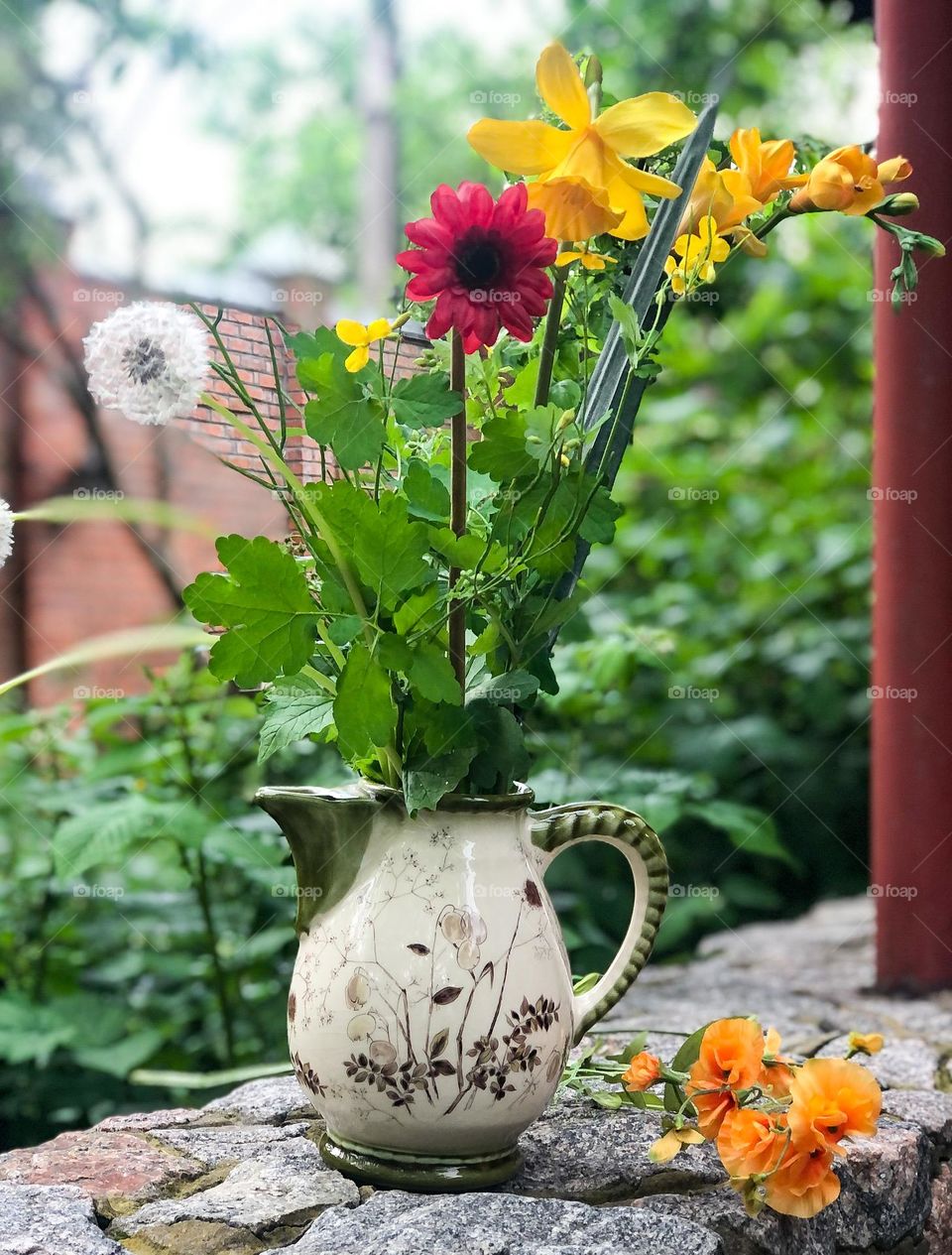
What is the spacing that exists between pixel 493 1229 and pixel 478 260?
1.96ft

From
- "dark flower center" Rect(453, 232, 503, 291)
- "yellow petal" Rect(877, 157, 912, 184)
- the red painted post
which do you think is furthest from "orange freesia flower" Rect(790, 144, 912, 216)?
the red painted post

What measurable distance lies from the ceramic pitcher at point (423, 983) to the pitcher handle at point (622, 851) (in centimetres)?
3

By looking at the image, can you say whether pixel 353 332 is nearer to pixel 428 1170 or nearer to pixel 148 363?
pixel 148 363

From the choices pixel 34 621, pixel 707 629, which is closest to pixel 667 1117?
pixel 707 629

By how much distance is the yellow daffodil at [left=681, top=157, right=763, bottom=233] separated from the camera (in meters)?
0.79

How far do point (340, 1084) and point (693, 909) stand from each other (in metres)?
1.19

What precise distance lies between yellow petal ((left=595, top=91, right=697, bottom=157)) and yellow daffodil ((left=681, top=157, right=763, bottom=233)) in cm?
7

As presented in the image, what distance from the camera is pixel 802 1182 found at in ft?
2.46

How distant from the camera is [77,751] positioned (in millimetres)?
1853

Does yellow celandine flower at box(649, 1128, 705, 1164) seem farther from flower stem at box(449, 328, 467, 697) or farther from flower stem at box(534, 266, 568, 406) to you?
flower stem at box(534, 266, 568, 406)

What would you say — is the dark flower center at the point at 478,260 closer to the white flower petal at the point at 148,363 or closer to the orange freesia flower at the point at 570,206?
the orange freesia flower at the point at 570,206

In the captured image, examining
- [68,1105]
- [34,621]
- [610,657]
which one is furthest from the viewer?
[34,621]

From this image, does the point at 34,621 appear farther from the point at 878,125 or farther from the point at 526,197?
the point at 526,197

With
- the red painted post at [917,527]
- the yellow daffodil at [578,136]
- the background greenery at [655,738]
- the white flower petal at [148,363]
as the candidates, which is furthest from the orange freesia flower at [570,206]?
the red painted post at [917,527]
